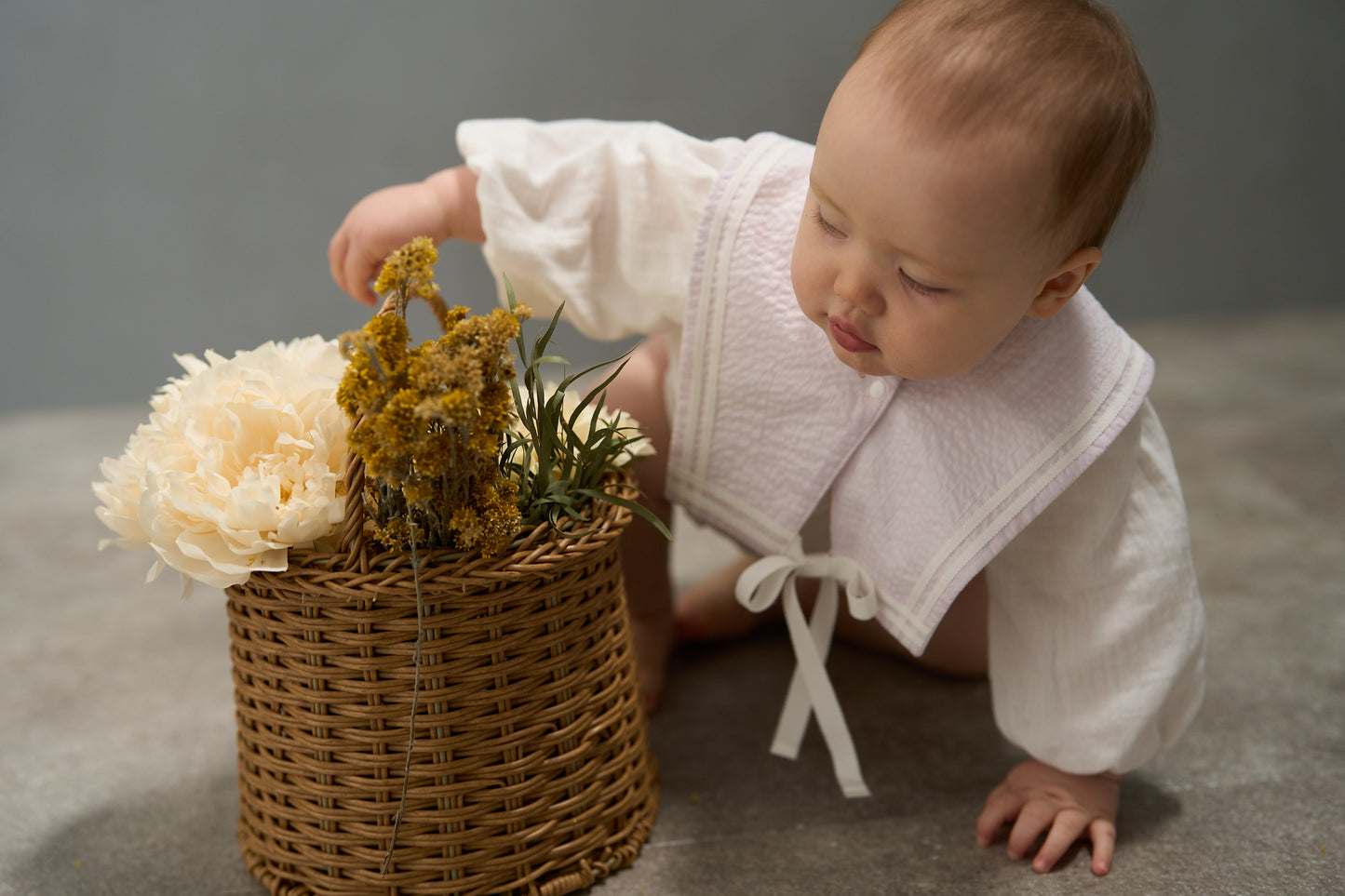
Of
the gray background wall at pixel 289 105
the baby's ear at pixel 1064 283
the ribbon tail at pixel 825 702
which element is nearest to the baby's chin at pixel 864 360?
the baby's ear at pixel 1064 283

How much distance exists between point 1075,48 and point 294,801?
73 centimetres

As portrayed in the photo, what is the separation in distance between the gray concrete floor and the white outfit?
9 centimetres

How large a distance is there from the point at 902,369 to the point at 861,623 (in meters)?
0.45

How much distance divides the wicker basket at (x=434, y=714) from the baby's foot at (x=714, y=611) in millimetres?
343

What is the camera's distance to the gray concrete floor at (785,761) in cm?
87

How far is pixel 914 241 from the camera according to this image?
2.36 feet

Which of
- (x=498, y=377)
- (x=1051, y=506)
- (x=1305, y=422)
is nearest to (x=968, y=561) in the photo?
(x=1051, y=506)

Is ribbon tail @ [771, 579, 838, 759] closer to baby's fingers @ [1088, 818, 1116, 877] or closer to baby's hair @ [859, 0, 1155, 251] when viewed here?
baby's fingers @ [1088, 818, 1116, 877]

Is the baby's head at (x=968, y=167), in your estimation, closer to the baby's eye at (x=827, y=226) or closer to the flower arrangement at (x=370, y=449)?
the baby's eye at (x=827, y=226)

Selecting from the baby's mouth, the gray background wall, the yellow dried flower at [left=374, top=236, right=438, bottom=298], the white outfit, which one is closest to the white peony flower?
the yellow dried flower at [left=374, top=236, right=438, bottom=298]

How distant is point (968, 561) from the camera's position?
0.84m

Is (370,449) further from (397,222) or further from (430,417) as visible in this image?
(397,222)

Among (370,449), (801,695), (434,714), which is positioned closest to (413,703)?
(434,714)

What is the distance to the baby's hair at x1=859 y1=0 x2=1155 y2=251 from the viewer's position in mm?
689
